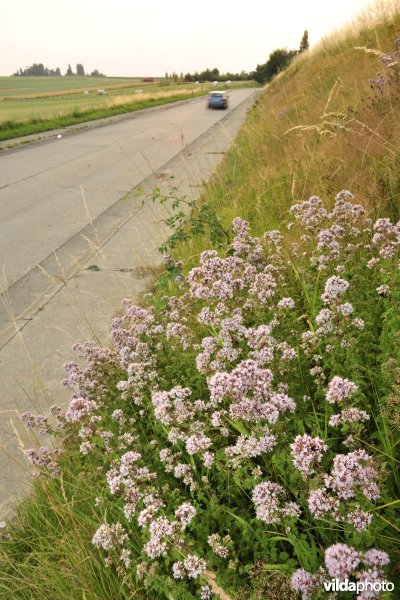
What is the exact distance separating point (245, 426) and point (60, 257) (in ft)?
19.1

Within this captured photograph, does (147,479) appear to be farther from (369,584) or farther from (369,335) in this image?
(369,335)

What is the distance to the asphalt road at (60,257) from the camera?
458 centimetres

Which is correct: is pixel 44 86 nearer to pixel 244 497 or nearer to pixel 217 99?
pixel 217 99

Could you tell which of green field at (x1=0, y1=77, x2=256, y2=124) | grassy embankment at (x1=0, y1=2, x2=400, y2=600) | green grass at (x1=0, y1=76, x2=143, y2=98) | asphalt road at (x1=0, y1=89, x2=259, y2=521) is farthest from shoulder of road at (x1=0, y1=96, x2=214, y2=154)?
green grass at (x1=0, y1=76, x2=143, y2=98)

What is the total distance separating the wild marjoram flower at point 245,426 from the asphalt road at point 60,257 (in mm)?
872

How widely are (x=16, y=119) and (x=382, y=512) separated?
27.0 meters

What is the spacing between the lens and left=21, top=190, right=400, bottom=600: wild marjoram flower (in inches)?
84.4

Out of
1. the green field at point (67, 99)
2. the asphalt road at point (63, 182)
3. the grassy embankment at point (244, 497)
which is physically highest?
the green field at point (67, 99)

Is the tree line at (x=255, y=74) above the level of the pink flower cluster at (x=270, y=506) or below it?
above

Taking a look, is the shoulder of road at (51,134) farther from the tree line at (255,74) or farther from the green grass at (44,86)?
the green grass at (44,86)

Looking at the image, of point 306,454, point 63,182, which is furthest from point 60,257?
point 306,454

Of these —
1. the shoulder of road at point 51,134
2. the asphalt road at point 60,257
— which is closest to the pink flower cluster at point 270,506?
the asphalt road at point 60,257

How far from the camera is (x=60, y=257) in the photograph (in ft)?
25.6

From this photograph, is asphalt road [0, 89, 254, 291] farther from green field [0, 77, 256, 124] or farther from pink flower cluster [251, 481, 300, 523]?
green field [0, 77, 256, 124]
